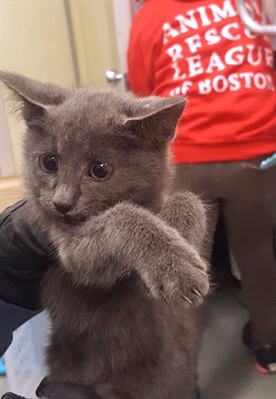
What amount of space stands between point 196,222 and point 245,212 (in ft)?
2.36

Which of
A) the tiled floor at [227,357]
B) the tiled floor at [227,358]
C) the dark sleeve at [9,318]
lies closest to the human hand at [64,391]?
the dark sleeve at [9,318]

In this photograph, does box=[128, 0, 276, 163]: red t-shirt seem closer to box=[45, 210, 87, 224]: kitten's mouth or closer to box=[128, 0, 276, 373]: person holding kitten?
box=[128, 0, 276, 373]: person holding kitten

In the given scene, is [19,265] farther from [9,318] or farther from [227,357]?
[227,357]

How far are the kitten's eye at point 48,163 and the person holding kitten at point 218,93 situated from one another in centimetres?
60

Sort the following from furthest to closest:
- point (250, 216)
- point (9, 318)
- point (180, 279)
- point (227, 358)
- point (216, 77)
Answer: point (227, 358) → point (250, 216) → point (216, 77) → point (9, 318) → point (180, 279)

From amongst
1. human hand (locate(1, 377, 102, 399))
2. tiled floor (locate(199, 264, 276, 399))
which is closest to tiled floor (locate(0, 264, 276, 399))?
tiled floor (locate(199, 264, 276, 399))

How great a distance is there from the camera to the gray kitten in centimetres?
62

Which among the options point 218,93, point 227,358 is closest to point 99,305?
point 218,93

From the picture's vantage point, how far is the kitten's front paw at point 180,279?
56 centimetres

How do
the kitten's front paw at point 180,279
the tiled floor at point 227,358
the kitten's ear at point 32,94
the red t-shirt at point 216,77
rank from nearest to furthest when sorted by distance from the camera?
the kitten's front paw at point 180,279, the kitten's ear at point 32,94, the red t-shirt at point 216,77, the tiled floor at point 227,358

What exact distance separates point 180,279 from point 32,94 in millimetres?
371

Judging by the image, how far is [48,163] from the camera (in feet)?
2.16

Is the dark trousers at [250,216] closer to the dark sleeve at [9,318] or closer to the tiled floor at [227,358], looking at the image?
the tiled floor at [227,358]

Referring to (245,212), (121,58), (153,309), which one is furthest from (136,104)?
(121,58)
